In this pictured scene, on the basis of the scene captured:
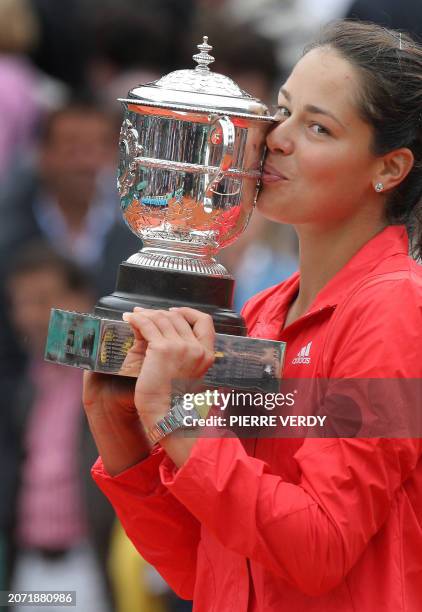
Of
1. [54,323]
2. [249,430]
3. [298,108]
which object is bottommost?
[249,430]

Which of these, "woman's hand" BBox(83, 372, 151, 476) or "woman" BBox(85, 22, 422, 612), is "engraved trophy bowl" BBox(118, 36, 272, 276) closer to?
"woman" BBox(85, 22, 422, 612)

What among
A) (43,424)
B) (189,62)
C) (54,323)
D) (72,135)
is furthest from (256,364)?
(189,62)

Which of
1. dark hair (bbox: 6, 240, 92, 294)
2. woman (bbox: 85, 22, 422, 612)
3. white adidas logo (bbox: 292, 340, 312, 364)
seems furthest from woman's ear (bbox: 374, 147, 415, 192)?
dark hair (bbox: 6, 240, 92, 294)

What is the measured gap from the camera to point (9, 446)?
14.5ft

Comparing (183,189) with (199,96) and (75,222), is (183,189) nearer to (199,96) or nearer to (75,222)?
(199,96)

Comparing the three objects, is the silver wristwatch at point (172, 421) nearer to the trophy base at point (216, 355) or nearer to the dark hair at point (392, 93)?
the trophy base at point (216, 355)

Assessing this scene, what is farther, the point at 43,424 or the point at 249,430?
the point at 43,424

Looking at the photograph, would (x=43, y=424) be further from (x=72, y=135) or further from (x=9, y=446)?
(x=72, y=135)

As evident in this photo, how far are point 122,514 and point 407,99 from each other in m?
1.06

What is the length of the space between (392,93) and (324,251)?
35 cm

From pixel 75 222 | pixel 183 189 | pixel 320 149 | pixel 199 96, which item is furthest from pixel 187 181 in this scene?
pixel 75 222

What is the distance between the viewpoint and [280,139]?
254 centimetres

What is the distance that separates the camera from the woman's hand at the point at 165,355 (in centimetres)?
228

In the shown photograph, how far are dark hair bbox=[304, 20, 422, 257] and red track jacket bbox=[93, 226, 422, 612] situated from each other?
11 centimetres
